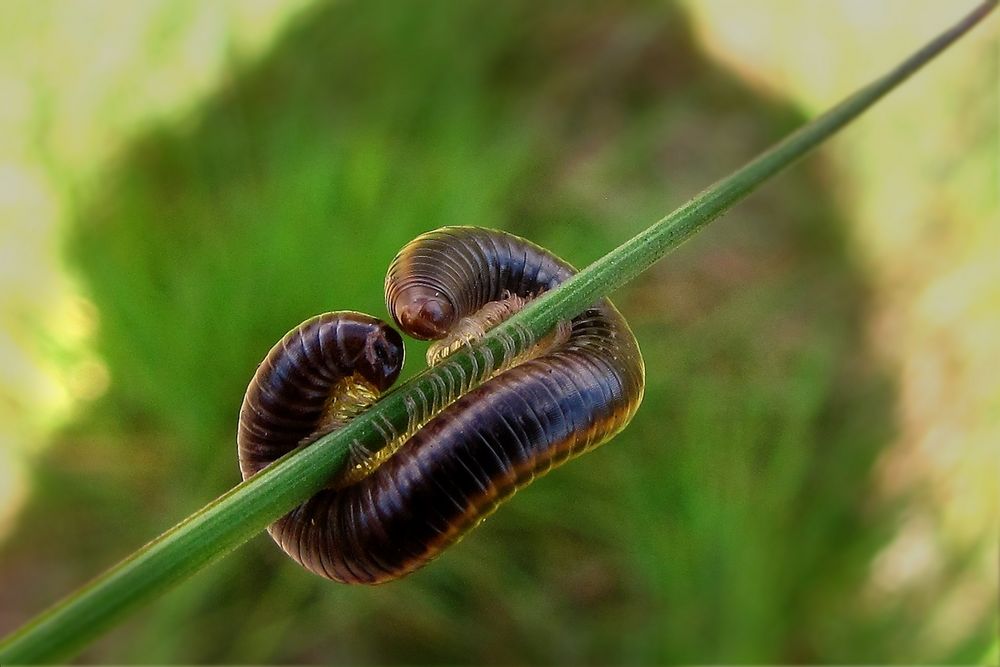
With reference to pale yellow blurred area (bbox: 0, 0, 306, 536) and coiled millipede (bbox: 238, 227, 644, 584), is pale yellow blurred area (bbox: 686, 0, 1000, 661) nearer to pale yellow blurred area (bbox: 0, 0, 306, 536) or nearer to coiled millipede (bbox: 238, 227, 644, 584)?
pale yellow blurred area (bbox: 0, 0, 306, 536)

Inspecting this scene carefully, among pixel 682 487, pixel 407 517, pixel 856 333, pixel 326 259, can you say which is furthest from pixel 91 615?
pixel 856 333

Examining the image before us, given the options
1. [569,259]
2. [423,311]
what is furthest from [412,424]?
[569,259]

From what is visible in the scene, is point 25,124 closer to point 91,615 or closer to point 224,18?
point 224,18

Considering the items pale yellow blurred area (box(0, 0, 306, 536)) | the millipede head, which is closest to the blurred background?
pale yellow blurred area (box(0, 0, 306, 536))

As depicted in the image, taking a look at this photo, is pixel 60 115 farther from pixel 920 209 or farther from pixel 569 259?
pixel 920 209

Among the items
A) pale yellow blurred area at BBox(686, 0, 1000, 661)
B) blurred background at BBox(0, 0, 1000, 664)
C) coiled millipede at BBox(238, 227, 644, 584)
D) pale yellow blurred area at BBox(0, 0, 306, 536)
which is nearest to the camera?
coiled millipede at BBox(238, 227, 644, 584)

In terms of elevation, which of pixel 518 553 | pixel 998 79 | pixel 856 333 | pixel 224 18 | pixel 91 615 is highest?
pixel 224 18
